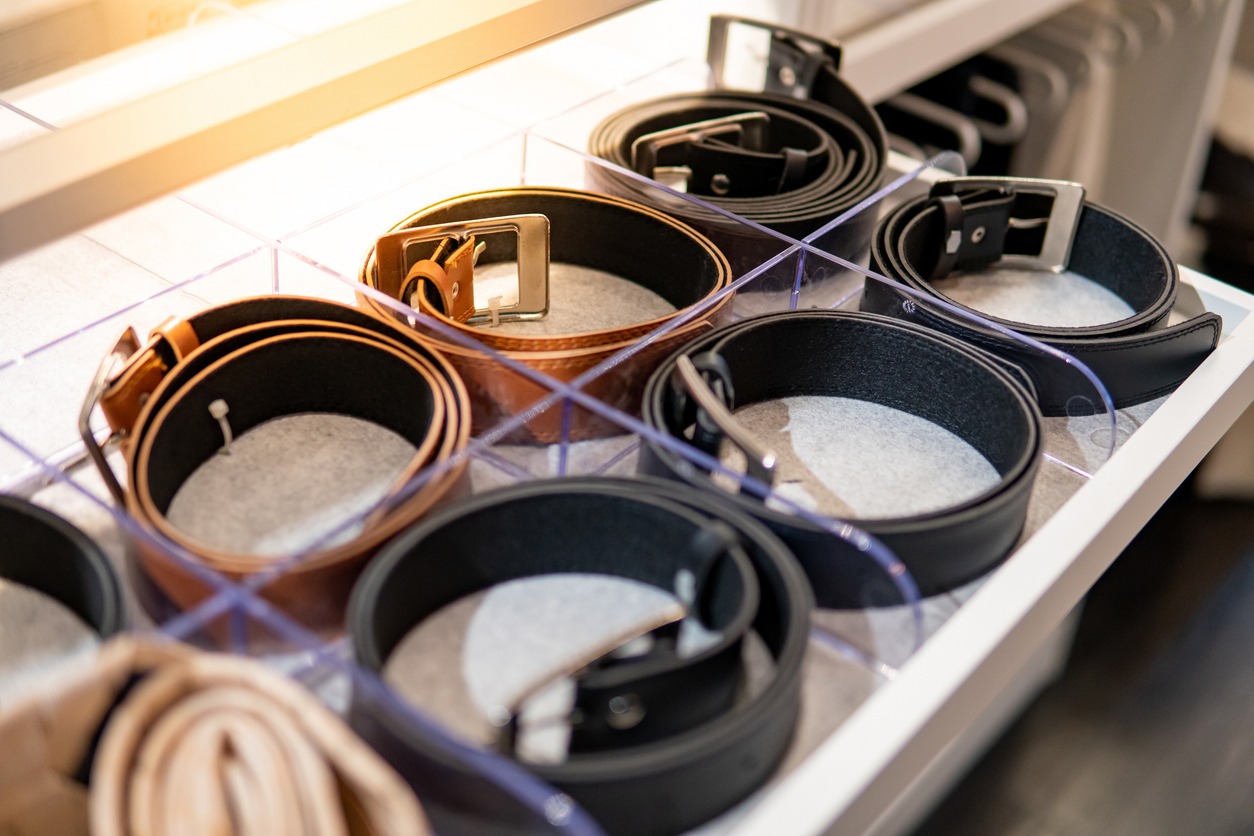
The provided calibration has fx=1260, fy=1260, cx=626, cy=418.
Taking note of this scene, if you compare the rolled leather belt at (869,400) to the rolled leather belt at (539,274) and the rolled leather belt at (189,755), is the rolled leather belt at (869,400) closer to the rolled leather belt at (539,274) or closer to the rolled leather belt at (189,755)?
the rolled leather belt at (539,274)

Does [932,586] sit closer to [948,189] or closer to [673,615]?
[673,615]

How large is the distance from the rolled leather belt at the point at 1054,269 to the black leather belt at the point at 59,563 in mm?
535

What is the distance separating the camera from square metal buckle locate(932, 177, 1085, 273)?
38.2 inches

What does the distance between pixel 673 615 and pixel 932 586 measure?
6.3 inches

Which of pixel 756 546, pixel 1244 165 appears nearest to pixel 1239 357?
pixel 756 546

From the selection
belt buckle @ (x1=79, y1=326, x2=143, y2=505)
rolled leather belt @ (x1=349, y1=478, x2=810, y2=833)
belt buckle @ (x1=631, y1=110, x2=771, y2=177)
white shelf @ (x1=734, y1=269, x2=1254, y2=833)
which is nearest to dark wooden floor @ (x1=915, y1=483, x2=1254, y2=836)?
white shelf @ (x1=734, y1=269, x2=1254, y2=833)

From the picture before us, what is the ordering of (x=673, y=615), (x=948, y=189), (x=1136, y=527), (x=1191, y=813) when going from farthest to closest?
1. (x=1191, y=813)
2. (x=948, y=189)
3. (x=1136, y=527)
4. (x=673, y=615)

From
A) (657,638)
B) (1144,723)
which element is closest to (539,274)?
(657,638)

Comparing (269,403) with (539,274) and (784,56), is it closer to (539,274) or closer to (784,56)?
(539,274)

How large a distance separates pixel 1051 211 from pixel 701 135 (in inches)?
11.1

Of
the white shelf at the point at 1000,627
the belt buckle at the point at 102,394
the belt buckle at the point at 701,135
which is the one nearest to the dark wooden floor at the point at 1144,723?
the white shelf at the point at 1000,627

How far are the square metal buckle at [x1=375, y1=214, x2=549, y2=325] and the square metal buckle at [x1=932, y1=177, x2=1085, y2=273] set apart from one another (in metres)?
0.31

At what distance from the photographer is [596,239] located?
0.97 m

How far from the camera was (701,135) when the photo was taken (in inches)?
40.4
